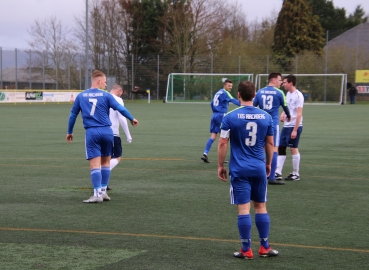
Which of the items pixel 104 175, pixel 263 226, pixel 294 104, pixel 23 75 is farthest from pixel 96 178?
pixel 23 75

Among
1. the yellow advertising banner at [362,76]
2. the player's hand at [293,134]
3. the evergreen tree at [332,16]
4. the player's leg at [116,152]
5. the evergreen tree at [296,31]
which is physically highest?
the evergreen tree at [332,16]

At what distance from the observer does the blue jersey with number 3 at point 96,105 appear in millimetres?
9492

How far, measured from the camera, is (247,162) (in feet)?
20.9

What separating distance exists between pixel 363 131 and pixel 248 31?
63.8 m

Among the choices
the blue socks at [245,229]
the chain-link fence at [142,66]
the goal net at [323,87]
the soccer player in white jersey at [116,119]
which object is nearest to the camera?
the blue socks at [245,229]

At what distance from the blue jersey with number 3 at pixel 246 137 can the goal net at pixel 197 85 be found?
48.5 m

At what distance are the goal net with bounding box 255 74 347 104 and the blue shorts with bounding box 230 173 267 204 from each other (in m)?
48.2

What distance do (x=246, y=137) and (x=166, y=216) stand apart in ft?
8.19

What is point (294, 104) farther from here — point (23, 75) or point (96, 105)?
point (23, 75)

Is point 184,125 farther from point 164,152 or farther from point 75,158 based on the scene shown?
point 75,158

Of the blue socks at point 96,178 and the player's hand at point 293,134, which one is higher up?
the player's hand at point 293,134

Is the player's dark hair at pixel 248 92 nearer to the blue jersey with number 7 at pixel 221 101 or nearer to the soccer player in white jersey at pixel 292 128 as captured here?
the soccer player in white jersey at pixel 292 128

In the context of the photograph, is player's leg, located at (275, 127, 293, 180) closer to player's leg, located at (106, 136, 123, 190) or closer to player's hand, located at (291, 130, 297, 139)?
player's hand, located at (291, 130, 297, 139)

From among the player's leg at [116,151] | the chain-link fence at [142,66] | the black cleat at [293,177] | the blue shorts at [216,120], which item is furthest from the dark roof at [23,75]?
the black cleat at [293,177]
